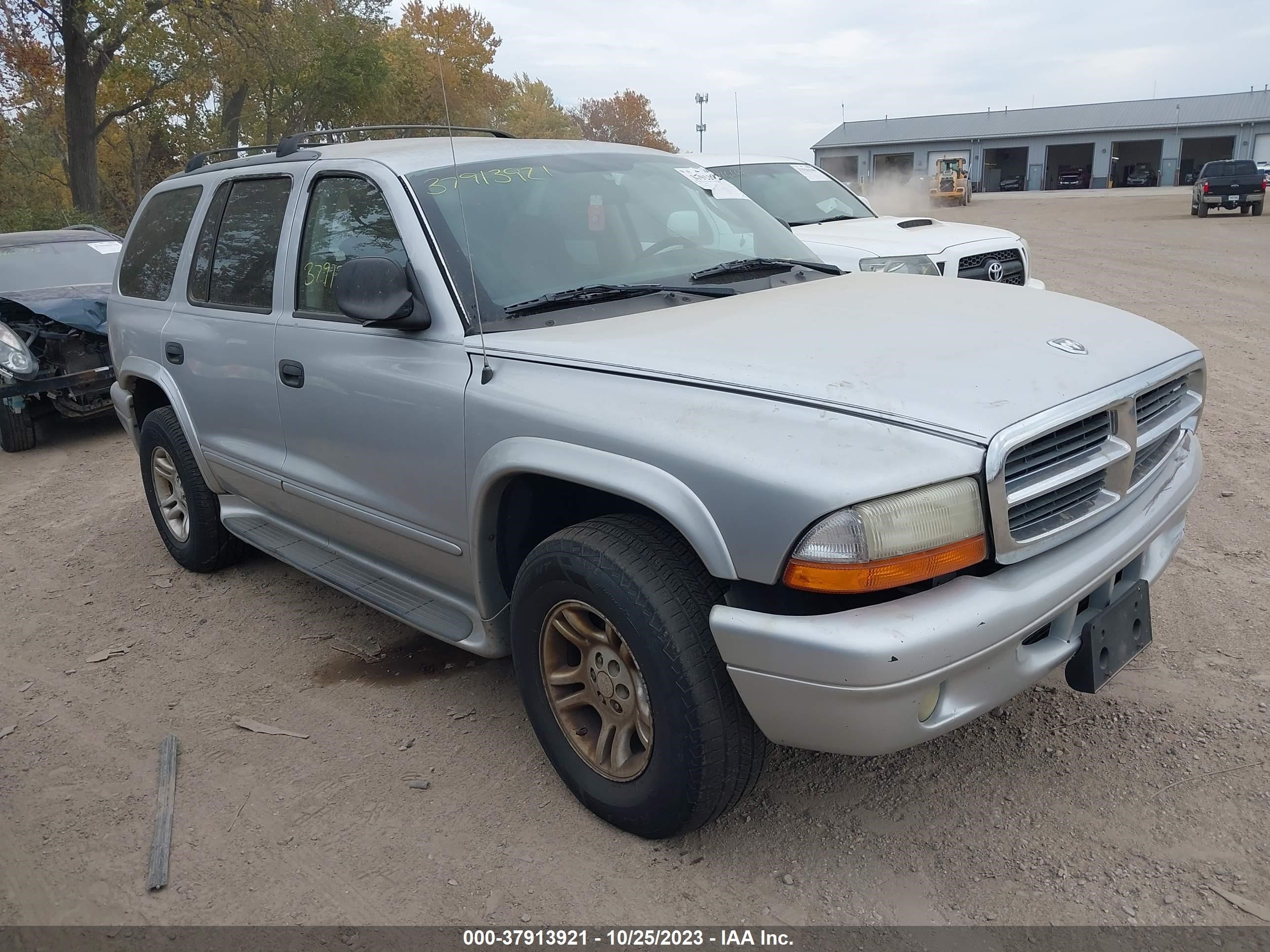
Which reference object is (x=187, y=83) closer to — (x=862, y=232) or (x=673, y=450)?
(x=862, y=232)

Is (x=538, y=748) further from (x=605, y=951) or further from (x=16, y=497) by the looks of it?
(x=16, y=497)

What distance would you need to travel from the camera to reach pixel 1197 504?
485 centimetres

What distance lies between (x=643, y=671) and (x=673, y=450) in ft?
1.89

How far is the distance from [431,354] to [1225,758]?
8.74 feet

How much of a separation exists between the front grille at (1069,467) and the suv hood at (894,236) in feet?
15.0

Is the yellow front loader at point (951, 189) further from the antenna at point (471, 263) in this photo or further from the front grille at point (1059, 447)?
the front grille at point (1059, 447)

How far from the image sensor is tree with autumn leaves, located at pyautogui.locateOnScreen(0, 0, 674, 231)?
783 inches

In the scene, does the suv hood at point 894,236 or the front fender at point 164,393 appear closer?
the front fender at point 164,393

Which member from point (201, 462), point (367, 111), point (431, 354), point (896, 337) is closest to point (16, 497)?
point (201, 462)

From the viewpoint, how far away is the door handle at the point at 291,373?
143 inches

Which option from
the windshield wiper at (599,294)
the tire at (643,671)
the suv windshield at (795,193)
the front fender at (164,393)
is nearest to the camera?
the tire at (643,671)

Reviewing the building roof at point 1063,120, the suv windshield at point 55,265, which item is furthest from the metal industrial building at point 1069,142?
the suv windshield at point 55,265

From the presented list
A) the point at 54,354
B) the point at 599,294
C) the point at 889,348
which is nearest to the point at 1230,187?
the point at 54,354

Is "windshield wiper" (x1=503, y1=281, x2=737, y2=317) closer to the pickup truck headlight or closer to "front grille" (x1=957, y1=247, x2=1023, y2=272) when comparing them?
the pickup truck headlight
